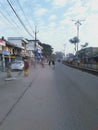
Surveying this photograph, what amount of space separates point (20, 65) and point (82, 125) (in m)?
40.8

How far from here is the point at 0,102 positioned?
42.4 feet

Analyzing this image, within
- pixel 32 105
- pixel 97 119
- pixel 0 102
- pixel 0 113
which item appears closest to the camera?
pixel 97 119

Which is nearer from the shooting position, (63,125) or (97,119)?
(63,125)

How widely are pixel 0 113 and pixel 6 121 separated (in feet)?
4.63

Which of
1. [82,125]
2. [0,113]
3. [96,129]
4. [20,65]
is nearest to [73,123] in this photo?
[82,125]

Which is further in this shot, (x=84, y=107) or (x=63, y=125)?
(x=84, y=107)

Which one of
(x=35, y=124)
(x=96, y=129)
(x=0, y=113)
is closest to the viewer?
(x=96, y=129)

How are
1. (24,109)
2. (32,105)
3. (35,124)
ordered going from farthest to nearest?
1. (32,105)
2. (24,109)
3. (35,124)

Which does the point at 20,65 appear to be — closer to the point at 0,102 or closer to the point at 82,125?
the point at 0,102

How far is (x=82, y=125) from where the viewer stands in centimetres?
829

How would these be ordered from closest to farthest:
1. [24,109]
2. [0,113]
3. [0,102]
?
[0,113], [24,109], [0,102]

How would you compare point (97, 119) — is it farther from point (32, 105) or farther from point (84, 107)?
point (32, 105)

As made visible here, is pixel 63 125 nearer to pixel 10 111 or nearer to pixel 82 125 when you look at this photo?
pixel 82 125

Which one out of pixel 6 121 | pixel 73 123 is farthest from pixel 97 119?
pixel 6 121
